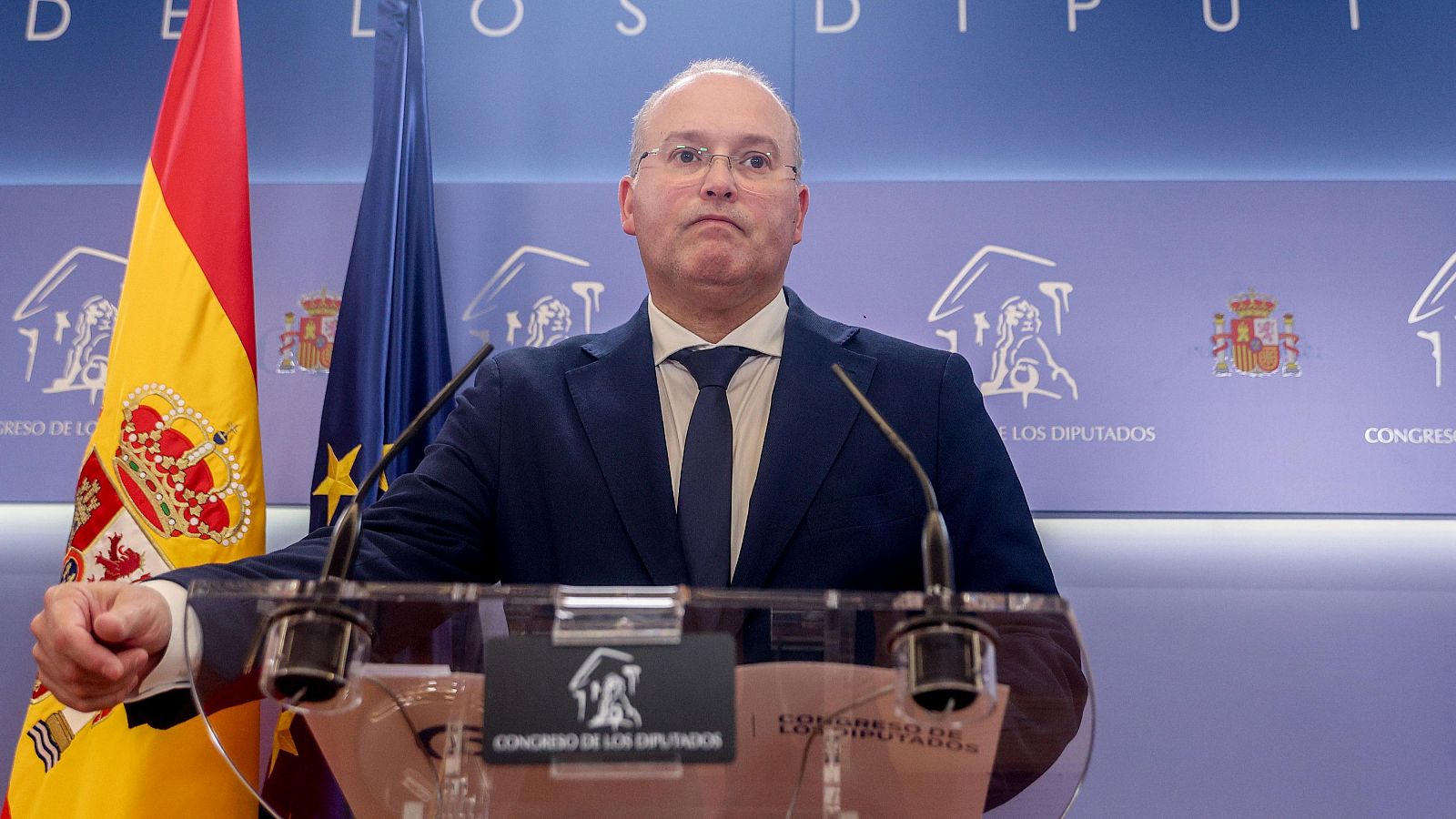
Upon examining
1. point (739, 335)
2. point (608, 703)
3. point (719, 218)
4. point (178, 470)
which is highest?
point (719, 218)

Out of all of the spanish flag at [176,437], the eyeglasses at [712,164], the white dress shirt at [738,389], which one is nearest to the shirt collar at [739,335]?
the white dress shirt at [738,389]

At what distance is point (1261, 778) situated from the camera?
2.80 metres

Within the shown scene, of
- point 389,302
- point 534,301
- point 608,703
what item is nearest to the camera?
point 608,703

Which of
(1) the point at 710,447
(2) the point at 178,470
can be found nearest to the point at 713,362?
(1) the point at 710,447

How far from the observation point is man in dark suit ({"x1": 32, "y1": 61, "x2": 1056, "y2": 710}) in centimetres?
179

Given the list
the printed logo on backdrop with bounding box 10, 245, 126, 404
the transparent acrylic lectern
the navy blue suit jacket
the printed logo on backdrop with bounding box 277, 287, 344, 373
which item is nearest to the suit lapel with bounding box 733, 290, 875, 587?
the navy blue suit jacket

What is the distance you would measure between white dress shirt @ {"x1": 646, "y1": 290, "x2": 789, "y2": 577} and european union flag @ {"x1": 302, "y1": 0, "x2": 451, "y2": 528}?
853 mm

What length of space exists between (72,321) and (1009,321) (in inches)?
95.1

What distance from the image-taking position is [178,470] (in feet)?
8.26

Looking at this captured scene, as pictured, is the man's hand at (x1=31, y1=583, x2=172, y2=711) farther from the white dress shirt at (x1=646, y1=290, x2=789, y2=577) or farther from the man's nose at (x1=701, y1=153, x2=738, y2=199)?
the man's nose at (x1=701, y1=153, x2=738, y2=199)

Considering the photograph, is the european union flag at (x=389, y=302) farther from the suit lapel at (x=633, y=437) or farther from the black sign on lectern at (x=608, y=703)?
the black sign on lectern at (x=608, y=703)

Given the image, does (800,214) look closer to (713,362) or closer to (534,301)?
(713,362)

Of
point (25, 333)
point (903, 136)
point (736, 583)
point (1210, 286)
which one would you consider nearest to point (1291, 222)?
point (1210, 286)

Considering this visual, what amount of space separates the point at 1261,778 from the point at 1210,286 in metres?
1.19
